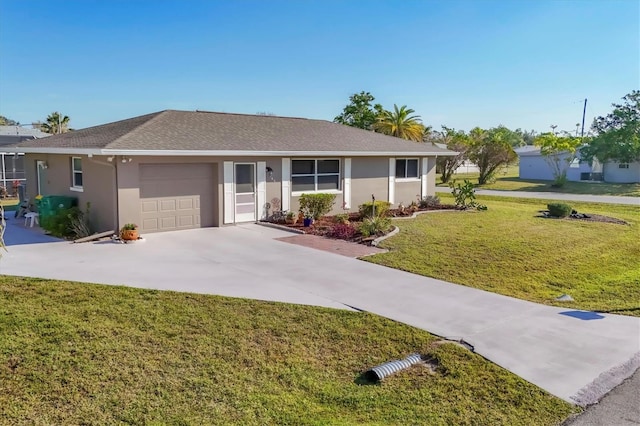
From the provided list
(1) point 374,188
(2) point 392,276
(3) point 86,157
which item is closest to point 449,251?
(2) point 392,276

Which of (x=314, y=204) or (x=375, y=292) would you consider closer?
(x=375, y=292)

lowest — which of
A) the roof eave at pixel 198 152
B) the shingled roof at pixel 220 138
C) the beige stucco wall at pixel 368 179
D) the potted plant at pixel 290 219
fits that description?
the potted plant at pixel 290 219

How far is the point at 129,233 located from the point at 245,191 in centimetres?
436

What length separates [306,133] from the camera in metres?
19.8

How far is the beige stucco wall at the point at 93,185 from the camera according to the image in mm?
13023

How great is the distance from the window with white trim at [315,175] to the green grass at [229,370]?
1022 centimetres

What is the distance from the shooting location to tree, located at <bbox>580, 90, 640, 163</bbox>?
35.2m

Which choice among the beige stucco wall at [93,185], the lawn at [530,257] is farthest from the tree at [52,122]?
the lawn at [530,257]

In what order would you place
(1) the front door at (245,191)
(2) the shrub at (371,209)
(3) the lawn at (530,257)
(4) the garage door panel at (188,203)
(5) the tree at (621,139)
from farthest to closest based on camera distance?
(5) the tree at (621,139)
(2) the shrub at (371,209)
(1) the front door at (245,191)
(4) the garage door panel at (188,203)
(3) the lawn at (530,257)

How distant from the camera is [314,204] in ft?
54.0

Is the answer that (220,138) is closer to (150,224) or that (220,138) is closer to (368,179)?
(150,224)

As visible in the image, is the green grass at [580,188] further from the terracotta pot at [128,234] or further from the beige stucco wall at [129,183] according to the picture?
the terracotta pot at [128,234]

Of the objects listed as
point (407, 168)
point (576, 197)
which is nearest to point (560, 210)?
point (407, 168)

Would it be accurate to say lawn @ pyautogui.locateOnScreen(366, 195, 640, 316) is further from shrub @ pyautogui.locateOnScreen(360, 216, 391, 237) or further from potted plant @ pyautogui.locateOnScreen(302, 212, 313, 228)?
potted plant @ pyautogui.locateOnScreen(302, 212, 313, 228)
